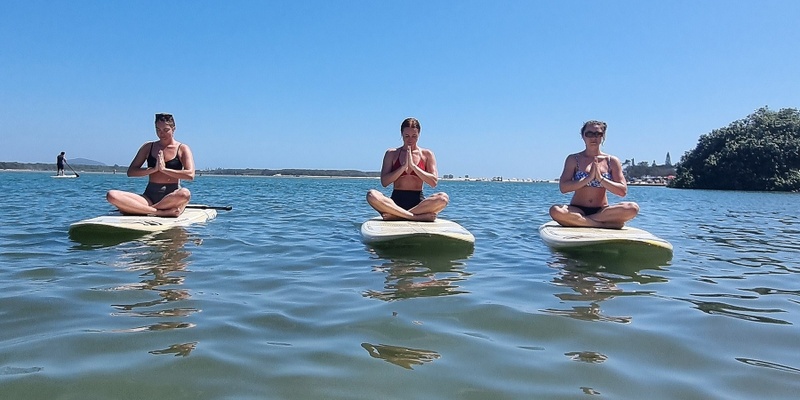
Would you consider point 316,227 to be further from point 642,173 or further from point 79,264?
point 642,173

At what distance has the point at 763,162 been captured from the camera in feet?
167

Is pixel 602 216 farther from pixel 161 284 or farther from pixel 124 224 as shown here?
pixel 124 224

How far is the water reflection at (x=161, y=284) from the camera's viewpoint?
3408 millimetres

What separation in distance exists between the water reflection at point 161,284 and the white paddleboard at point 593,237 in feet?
14.5

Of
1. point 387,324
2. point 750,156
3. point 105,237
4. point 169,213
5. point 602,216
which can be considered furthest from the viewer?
point 750,156

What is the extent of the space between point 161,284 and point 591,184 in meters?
6.09

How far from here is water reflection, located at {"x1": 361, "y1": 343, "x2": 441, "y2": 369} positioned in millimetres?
2902

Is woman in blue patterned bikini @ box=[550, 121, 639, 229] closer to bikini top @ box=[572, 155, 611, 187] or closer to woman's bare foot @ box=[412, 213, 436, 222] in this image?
Answer: bikini top @ box=[572, 155, 611, 187]

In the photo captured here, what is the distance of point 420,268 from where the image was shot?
18.4 feet

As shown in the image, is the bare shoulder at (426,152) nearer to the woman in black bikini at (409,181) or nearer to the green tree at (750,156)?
the woman in black bikini at (409,181)

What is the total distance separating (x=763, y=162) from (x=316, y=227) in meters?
54.7

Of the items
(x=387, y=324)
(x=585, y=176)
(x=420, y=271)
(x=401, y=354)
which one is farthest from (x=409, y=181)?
(x=401, y=354)

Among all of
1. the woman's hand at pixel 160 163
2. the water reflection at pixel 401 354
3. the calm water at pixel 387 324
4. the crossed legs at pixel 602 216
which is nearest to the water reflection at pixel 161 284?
the calm water at pixel 387 324

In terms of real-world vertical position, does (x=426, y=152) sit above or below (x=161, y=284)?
above
